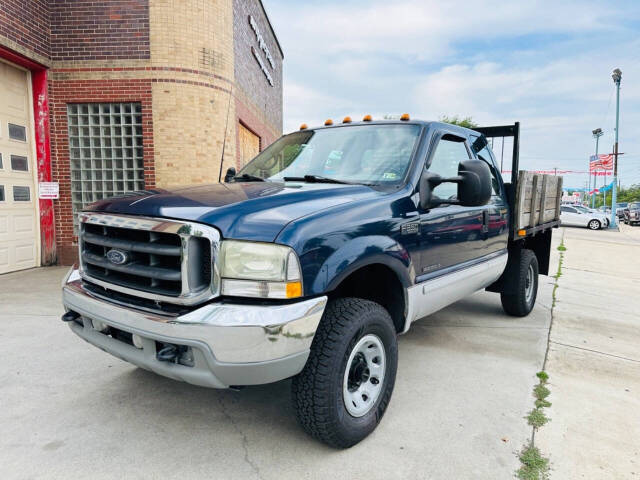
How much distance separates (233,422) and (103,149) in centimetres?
736

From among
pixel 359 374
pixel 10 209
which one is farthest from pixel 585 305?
pixel 10 209

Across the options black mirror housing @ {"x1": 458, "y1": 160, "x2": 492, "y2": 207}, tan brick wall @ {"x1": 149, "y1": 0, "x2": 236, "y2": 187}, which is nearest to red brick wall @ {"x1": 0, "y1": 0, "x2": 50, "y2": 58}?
tan brick wall @ {"x1": 149, "y1": 0, "x2": 236, "y2": 187}

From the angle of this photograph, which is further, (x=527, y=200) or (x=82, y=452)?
(x=527, y=200)

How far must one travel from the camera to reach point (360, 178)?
10.4 feet

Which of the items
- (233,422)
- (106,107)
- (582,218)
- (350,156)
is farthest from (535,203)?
(582,218)

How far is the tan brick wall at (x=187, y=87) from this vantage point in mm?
8281

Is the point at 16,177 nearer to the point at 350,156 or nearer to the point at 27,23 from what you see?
the point at 27,23

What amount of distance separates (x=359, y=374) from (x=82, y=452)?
160 centimetres

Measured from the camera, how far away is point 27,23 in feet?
24.8

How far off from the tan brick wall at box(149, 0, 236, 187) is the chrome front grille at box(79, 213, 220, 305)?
20.0 ft

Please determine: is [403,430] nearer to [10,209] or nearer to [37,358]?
[37,358]

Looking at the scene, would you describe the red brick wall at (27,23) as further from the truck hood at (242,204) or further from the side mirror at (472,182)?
the side mirror at (472,182)

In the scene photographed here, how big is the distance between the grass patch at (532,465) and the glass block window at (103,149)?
25.9 feet

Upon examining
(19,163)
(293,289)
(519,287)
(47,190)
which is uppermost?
(19,163)
